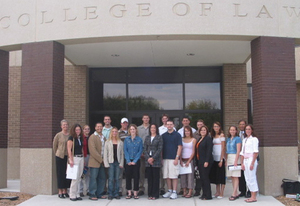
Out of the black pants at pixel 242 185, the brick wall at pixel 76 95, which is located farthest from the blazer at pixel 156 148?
the brick wall at pixel 76 95

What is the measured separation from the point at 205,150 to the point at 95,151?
2501 millimetres

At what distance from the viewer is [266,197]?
845 centimetres

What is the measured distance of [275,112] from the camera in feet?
29.0

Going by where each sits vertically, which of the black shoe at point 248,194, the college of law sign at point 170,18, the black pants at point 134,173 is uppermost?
the college of law sign at point 170,18

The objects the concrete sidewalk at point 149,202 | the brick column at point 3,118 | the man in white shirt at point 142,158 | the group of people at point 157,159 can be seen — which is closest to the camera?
the concrete sidewalk at point 149,202

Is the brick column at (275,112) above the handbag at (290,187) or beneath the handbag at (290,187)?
above

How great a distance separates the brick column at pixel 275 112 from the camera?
8719 millimetres

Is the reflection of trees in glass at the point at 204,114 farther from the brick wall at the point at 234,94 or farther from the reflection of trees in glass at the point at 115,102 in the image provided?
the reflection of trees in glass at the point at 115,102

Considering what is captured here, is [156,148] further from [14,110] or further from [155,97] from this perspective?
[14,110]

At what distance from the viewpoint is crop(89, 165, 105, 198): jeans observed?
27.3ft

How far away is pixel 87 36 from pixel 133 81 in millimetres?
4294

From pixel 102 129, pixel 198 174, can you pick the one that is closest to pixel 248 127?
pixel 198 174

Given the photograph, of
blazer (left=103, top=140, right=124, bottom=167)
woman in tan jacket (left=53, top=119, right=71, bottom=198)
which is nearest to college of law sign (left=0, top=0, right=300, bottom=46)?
woman in tan jacket (left=53, top=119, right=71, bottom=198)

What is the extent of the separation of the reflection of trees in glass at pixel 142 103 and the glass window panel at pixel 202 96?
3.80 ft
